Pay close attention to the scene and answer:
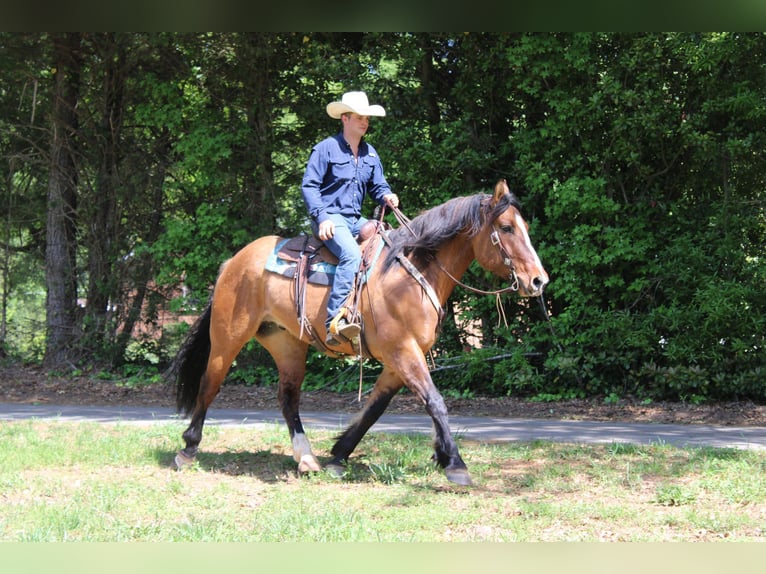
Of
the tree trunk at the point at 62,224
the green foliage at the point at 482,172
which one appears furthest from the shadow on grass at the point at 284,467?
the tree trunk at the point at 62,224

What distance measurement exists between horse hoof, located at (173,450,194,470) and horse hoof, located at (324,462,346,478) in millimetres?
1220

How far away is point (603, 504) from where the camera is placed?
5.64m

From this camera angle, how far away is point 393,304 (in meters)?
6.50

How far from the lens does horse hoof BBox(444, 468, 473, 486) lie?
6176 millimetres

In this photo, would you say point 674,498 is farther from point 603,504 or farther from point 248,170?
point 248,170

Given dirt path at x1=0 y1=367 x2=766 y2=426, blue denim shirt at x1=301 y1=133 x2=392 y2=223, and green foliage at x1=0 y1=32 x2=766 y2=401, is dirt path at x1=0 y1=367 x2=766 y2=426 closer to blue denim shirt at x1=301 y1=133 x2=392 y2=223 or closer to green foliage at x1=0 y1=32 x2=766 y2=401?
green foliage at x1=0 y1=32 x2=766 y2=401

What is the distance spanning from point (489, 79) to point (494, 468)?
675 centimetres

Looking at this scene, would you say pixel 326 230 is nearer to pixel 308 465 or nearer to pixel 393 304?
pixel 393 304

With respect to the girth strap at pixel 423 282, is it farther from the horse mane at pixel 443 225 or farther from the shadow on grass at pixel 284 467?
the shadow on grass at pixel 284 467

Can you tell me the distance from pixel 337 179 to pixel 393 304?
1197 mm

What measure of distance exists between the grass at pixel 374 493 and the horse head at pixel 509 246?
1.59 m

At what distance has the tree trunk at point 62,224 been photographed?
592 inches

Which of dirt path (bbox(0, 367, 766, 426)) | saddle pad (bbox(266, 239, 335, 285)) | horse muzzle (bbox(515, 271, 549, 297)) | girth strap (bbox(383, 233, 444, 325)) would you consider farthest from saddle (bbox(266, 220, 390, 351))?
dirt path (bbox(0, 367, 766, 426))

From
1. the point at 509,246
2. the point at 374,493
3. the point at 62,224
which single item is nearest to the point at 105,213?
the point at 62,224
